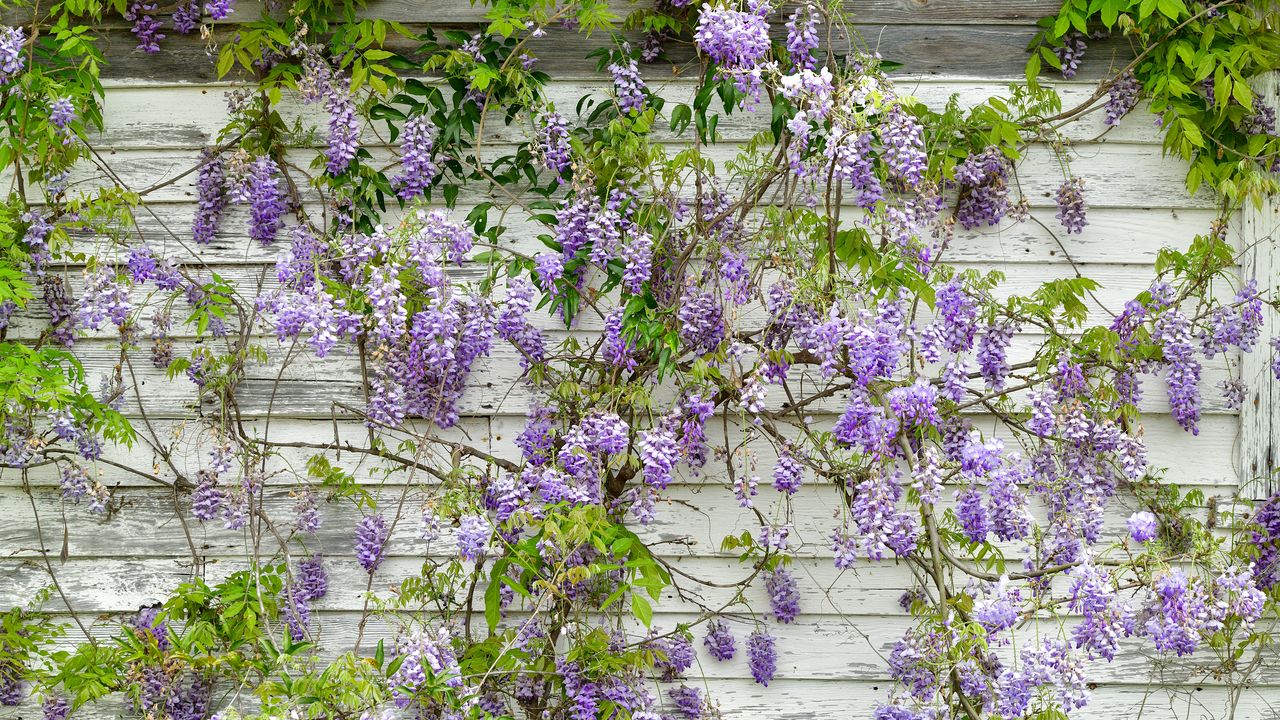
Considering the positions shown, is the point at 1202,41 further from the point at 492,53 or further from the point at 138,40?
the point at 138,40

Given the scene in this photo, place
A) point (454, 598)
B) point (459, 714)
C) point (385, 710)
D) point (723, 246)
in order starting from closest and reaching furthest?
point (385, 710) < point (459, 714) < point (723, 246) < point (454, 598)

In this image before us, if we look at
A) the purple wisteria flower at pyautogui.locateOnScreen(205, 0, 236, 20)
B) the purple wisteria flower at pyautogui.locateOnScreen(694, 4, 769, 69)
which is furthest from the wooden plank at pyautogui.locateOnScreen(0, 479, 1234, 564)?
the purple wisteria flower at pyautogui.locateOnScreen(205, 0, 236, 20)

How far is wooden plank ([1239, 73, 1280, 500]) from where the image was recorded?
2.74 metres

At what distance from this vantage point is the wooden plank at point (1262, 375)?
274 cm

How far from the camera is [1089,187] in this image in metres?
2.79

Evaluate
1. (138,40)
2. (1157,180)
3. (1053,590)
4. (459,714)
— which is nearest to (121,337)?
(138,40)

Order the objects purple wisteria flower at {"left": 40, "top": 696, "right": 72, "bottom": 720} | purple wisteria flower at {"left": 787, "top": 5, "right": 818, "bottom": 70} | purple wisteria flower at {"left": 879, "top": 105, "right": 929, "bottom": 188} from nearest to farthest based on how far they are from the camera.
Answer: purple wisteria flower at {"left": 879, "top": 105, "right": 929, "bottom": 188}, purple wisteria flower at {"left": 787, "top": 5, "right": 818, "bottom": 70}, purple wisteria flower at {"left": 40, "top": 696, "right": 72, "bottom": 720}

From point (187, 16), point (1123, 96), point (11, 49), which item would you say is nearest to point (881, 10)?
point (1123, 96)

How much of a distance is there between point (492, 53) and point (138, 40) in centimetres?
92

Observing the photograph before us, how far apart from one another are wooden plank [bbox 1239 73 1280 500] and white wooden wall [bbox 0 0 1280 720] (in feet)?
0.08

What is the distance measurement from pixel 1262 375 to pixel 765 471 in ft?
4.12

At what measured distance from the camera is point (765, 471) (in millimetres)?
2770

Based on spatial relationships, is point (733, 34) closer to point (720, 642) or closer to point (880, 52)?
point (880, 52)

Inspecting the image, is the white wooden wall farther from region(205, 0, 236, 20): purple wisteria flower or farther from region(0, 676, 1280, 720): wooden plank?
region(205, 0, 236, 20): purple wisteria flower
